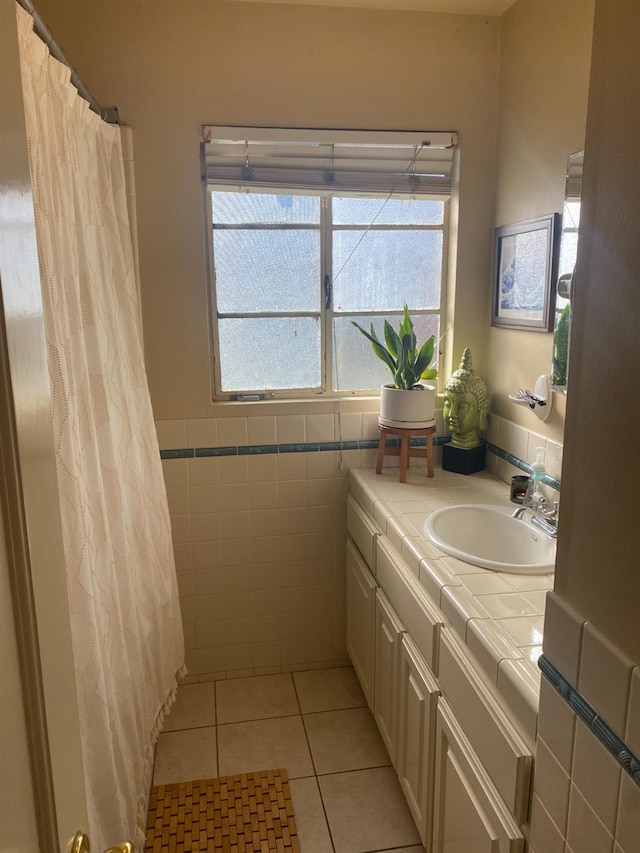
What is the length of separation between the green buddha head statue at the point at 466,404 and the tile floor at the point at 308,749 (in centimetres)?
107

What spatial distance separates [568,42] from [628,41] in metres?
1.25

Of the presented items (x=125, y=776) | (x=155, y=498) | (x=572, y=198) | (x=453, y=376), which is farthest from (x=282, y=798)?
(x=572, y=198)

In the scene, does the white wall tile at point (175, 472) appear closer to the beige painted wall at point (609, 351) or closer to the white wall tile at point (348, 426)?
the white wall tile at point (348, 426)

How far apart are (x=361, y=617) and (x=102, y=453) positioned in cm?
116

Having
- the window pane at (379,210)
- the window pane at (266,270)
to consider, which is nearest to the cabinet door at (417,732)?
the window pane at (266,270)

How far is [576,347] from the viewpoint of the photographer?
93 cm

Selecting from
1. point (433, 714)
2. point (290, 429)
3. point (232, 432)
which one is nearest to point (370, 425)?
point (290, 429)

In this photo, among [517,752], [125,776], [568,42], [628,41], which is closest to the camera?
[628,41]

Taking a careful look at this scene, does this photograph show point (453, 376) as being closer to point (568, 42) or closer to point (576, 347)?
point (568, 42)

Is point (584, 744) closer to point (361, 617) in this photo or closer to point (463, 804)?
point (463, 804)

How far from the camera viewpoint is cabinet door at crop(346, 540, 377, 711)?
7.10 ft

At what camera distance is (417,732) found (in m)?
1.70

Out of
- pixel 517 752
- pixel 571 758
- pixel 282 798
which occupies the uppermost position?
pixel 571 758

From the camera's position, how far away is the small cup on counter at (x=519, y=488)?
200 centimetres
